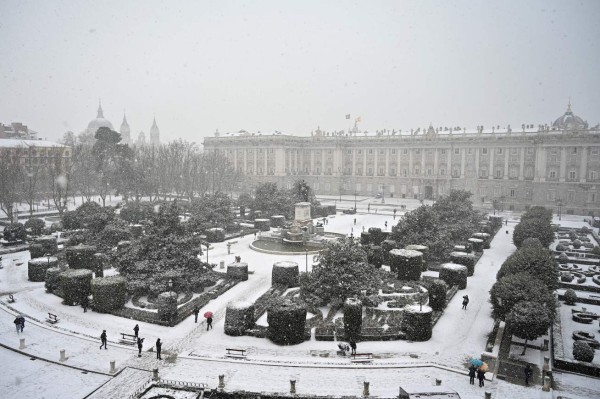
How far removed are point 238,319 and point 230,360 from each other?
268cm

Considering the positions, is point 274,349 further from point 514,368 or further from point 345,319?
point 514,368

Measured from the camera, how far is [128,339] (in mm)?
21047

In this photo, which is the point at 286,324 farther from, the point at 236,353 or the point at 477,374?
the point at 477,374

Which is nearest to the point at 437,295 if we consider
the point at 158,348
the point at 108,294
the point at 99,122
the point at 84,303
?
the point at 158,348

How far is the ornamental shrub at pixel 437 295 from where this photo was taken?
24.6 metres

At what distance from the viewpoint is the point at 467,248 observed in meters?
37.2

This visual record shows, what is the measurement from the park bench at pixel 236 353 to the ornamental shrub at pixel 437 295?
36.1 ft

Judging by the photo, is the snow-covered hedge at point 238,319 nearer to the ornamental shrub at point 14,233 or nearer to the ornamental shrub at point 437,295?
the ornamental shrub at point 437,295

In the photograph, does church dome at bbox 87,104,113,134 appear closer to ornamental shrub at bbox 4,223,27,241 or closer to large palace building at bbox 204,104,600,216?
large palace building at bbox 204,104,600,216

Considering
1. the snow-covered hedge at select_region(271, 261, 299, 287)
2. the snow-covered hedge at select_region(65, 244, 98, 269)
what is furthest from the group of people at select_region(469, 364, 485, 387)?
the snow-covered hedge at select_region(65, 244, 98, 269)

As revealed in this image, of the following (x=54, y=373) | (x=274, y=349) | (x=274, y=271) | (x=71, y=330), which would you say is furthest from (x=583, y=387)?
(x=71, y=330)

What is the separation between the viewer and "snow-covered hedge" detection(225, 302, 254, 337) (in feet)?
70.6

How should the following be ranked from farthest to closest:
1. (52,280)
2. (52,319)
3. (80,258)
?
1. (80,258)
2. (52,280)
3. (52,319)

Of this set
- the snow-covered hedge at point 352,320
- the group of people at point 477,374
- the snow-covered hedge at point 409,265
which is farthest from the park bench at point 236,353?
the snow-covered hedge at point 409,265
